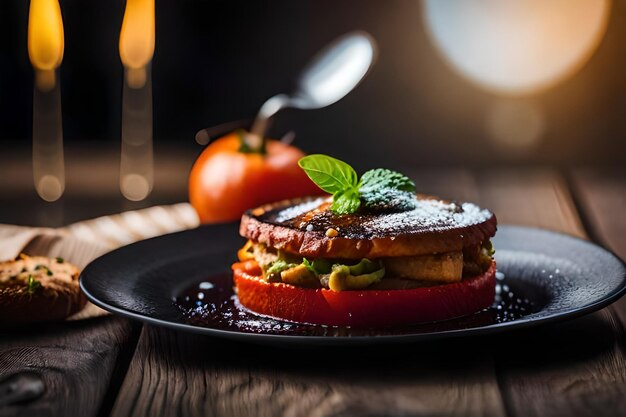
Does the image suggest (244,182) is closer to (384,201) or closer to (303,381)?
(384,201)

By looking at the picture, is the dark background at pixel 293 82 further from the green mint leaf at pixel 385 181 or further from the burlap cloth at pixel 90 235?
the green mint leaf at pixel 385 181

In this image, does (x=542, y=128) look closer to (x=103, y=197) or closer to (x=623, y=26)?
(x=623, y=26)

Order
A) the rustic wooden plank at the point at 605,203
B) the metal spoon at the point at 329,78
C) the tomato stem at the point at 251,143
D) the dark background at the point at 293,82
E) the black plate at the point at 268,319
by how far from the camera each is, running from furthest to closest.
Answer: the dark background at the point at 293,82, the metal spoon at the point at 329,78, the tomato stem at the point at 251,143, the rustic wooden plank at the point at 605,203, the black plate at the point at 268,319

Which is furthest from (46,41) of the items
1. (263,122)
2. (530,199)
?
(530,199)

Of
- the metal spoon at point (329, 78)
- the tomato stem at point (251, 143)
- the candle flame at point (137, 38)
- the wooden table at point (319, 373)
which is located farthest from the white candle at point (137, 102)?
the wooden table at point (319, 373)

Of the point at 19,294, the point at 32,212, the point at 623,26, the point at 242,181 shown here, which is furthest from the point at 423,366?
the point at 623,26

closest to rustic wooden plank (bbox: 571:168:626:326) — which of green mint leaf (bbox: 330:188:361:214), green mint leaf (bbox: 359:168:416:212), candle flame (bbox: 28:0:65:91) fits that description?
green mint leaf (bbox: 359:168:416:212)
